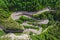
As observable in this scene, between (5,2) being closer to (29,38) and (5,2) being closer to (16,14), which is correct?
(16,14)

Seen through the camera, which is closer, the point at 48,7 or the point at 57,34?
the point at 57,34

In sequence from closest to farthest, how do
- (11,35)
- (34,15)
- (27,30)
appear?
(11,35) → (27,30) → (34,15)

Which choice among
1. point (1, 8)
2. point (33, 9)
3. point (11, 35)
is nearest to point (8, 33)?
point (11, 35)

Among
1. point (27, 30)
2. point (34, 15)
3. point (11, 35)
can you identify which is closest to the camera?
point (11, 35)

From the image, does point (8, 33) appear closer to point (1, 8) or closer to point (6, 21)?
point (6, 21)

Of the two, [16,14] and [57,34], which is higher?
[16,14]

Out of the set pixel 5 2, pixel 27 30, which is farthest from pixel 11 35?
pixel 5 2
